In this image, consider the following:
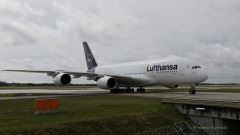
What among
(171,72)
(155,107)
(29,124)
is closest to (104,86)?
(171,72)

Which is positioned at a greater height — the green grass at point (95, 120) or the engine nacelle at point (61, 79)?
the engine nacelle at point (61, 79)

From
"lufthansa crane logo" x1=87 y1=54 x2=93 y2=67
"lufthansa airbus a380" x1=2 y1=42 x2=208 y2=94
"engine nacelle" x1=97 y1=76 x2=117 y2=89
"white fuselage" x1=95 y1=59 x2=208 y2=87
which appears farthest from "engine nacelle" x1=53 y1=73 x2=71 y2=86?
"lufthansa crane logo" x1=87 y1=54 x2=93 y2=67

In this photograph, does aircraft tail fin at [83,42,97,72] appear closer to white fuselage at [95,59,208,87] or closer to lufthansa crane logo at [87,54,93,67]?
lufthansa crane logo at [87,54,93,67]

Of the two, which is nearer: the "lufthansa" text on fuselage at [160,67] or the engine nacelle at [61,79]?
the engine nacelle at [61,79]

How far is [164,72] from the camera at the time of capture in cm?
3472

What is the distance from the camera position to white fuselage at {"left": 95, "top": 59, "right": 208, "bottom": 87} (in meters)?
31.4

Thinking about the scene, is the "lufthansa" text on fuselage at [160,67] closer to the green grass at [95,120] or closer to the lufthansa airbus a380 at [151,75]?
the lufthansa airbus a380 at [151,75]

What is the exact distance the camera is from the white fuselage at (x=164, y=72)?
31413 millimetres

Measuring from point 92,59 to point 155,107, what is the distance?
113 feet

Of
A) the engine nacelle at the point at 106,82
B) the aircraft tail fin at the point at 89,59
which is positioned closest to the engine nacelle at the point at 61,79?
the engine nacelle at the point at 106,82

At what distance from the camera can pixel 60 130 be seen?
40.9 ft

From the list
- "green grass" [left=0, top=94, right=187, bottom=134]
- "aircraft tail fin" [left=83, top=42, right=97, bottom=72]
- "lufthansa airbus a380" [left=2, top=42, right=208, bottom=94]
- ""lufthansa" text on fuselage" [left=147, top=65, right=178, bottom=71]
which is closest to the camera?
"green grass" [left=0, top=94, right=187, bottom=134]

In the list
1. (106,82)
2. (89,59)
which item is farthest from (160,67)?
(89,59)

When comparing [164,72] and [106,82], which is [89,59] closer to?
[106,82]
